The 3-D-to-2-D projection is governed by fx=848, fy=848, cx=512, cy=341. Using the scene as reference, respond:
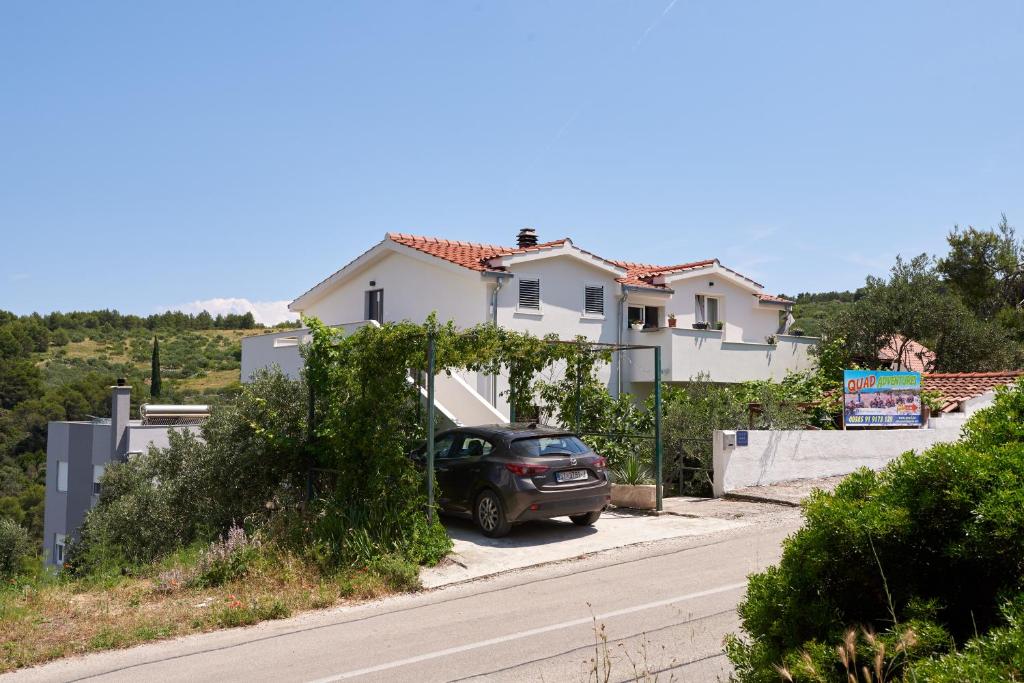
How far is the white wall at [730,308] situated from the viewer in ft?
99.1

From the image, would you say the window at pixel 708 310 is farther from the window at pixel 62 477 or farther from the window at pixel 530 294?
the window at pixel 62 477

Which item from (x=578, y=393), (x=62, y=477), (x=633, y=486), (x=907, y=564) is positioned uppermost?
(x=578, y=393)

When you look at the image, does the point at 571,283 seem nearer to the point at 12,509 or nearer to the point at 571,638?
the point at 571,638

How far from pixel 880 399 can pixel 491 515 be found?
11.6m

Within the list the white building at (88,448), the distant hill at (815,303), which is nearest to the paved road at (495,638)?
the white building at (88,448)

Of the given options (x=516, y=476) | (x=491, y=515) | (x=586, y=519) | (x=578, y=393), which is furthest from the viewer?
(x=578, y=393)

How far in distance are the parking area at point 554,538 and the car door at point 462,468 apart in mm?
576

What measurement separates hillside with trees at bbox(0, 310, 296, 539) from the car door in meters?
22.9

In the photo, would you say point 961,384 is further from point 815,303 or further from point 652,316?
point 815,303

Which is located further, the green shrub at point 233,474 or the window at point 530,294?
the window at point 530,294

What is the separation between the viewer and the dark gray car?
480 inches

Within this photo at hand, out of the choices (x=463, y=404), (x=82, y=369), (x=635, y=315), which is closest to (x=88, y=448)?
(x=463, y=404)

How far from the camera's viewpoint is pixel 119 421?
1124 inches

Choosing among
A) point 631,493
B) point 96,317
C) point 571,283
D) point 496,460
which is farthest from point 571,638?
point 96,317
